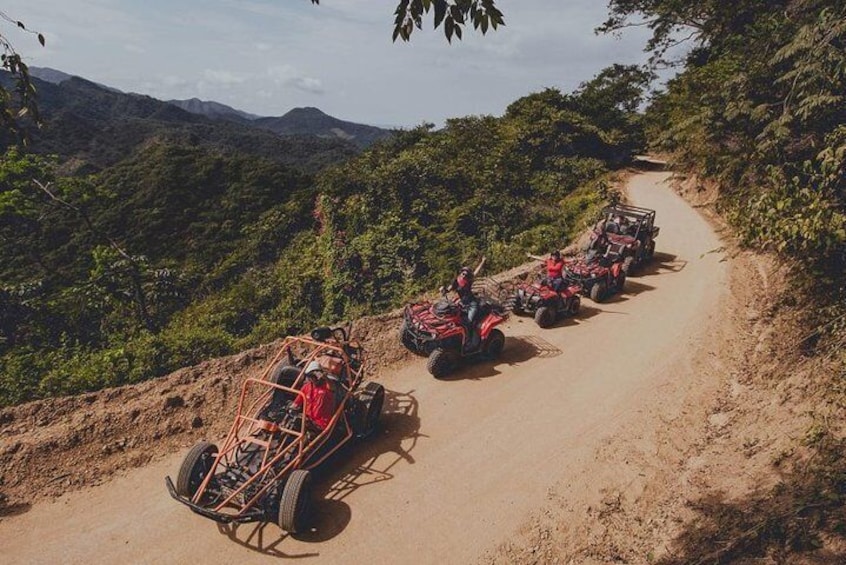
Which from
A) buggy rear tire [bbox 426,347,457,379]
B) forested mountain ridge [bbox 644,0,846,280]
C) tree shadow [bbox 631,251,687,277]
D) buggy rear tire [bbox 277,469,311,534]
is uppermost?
forested mountain ridge [bbox 644,0,846,280]

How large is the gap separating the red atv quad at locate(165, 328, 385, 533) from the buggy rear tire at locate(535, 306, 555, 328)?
244 inches

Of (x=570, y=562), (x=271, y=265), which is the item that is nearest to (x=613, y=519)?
(x=570, y=562)

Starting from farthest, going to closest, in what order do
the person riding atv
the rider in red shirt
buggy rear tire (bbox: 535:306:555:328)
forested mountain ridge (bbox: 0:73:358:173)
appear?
forested mountain ridge (bbox: 0:73:358:173), the person riding atv, buggy rear tire (bbox: 535:306:555:328), the rider in red shirt

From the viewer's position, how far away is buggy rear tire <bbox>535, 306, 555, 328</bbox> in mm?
13438

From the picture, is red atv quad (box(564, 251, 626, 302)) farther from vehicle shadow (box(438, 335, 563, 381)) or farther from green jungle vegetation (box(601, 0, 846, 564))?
green jungle vegetation (box(601, 0, 846, 564))

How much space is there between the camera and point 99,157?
59.2m

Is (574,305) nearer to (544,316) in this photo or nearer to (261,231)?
(544,316)

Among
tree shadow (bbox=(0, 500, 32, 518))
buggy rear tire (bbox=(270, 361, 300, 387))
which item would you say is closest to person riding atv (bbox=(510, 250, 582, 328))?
buggy rear tire (bbox=(270, 361, 300, 387))

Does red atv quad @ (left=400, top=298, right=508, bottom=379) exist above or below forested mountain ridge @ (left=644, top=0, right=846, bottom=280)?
below

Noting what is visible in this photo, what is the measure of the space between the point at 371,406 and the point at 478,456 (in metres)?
2.13

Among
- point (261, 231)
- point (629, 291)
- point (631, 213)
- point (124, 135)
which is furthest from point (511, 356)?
point (124, 135)

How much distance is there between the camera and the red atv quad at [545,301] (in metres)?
13.5

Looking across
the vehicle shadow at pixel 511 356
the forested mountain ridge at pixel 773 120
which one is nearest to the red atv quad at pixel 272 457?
the vehicle shadow at pixel 511 356

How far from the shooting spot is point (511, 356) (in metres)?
12.2
